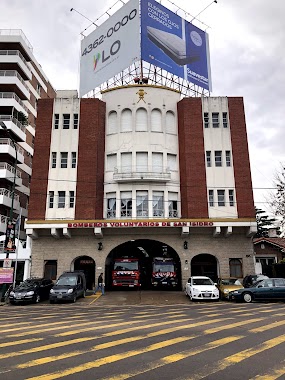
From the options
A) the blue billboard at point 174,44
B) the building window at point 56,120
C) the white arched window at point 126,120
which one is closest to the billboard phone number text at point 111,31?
the blue billboard at point 174,44

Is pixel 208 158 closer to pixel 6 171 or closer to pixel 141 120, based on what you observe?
pixel 141 120

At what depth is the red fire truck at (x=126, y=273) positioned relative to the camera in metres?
27.8

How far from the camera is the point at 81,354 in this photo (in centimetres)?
762

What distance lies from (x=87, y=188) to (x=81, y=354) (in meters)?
23.2

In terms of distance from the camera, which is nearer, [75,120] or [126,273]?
[126,273]

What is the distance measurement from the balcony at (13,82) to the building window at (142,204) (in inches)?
827

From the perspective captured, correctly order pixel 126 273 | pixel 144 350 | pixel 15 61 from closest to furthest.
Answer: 1. pixel 144 350
2. pixel 126 273
3. pixel 15 61

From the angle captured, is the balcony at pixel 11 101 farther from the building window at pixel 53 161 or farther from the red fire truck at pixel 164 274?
the red fire truck at pixel 164 274

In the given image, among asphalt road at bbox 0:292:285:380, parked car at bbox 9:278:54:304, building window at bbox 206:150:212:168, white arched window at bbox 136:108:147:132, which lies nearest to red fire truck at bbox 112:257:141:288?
parked car at bbox 9:278:54:304

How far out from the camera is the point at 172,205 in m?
30.7

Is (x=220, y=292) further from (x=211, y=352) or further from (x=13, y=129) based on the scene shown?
(x=13, y=129)

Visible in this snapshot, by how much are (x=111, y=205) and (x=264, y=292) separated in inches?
592

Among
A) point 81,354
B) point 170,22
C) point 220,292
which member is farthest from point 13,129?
point 81,354

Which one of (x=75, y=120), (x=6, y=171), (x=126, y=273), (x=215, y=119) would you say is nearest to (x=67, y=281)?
(x=126, y=273)
